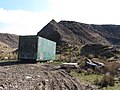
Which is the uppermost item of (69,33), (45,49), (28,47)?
(69,33)

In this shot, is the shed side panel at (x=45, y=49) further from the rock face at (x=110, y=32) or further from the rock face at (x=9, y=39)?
the rock face at (x=9, y=39)

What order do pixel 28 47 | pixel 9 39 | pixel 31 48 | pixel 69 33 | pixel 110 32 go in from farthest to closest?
1. pixel 9 39
2. pixel 110 32
3. pixel 69 33
4. pixel 28 47
5. pixel 31 48

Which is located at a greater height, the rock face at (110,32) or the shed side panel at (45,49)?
the rock face at (110,32)

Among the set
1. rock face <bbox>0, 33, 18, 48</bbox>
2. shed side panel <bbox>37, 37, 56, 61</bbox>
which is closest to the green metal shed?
shed side panel <bbox>37, 37, 56, 61</bbox>

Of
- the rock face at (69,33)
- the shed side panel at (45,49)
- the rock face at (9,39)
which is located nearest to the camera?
the shed side panel at (45,49)

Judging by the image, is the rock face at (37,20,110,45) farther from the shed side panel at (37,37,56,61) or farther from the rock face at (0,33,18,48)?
the rock face at (0,33,18,48)

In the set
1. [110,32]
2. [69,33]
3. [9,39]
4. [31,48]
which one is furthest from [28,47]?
[9,39]

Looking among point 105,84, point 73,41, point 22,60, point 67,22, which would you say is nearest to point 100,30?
point 67,22

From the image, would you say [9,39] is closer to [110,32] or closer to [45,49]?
[110,32]

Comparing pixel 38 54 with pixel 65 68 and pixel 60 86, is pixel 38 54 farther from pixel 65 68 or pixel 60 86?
pixel 60 86

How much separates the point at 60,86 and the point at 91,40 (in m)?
88.5

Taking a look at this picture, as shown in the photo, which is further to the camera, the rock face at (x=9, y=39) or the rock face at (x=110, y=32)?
the rock face at (x=9, y=39)

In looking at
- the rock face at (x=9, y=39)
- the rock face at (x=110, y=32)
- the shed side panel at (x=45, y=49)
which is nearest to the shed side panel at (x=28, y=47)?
the shed side panel at (x=45, y=49)

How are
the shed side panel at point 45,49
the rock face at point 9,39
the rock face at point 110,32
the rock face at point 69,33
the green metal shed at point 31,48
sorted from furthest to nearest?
1. the rock face at point 9,39
2. the rock face at point 110,32
3. the rock face at point 69,33
4. the shed side panel at point 45,49
5. the green metal shed at point 31,48
